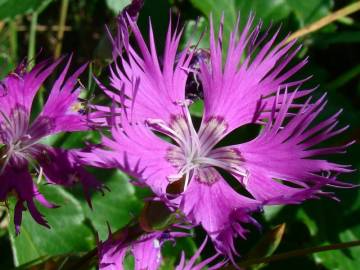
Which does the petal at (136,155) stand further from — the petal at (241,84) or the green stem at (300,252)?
the green stem at (300,252)

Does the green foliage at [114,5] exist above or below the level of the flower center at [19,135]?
above

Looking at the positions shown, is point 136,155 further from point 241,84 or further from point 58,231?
point 58,231

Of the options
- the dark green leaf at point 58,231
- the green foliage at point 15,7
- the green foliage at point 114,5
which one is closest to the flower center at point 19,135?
the dark green leaf at point 58,231

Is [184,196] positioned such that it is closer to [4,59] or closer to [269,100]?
[269,100]

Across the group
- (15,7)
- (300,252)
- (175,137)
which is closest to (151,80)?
(175,137)

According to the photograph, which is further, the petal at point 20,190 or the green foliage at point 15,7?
the green foliage at point 15,7

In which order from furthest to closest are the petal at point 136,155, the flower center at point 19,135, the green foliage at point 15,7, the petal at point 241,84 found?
1. the green foliage at point 15,7
2. the petal at point 241,84
3. the flower center at point 19,135
4. the petal at point 136,155

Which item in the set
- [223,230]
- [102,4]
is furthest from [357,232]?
[102,4]
